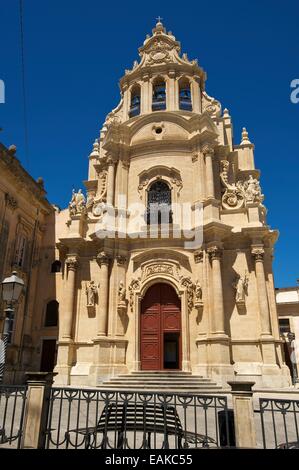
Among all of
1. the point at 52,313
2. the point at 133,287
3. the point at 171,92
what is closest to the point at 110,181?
the point at 133,287

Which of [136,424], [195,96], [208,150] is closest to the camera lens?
[136,424]

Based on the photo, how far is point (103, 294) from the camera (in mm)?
18734

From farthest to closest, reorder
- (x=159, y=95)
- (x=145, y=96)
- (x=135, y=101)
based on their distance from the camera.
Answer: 1. (x=135, y=101)
2. (x=159, y=95)
3. (x=145, y=96)

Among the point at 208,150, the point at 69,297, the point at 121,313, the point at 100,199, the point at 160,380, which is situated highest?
the point at 208,150

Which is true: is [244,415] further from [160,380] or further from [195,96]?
[195,96]

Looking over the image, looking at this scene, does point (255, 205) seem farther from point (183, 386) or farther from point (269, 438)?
point (269, 438)

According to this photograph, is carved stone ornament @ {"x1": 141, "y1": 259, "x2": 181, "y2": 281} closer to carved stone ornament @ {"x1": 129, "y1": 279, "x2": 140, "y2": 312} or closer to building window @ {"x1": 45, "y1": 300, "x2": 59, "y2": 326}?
carved stone ornament @ {"x1": 129, "y1": 279, "x2": 140, "y2": 312}

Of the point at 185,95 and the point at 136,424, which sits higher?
the point at 185,95

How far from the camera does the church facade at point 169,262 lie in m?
17.4

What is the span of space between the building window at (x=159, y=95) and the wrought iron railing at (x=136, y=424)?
63.1 feet

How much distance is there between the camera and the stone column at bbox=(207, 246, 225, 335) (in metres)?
17.1

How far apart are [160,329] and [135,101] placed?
1645 centimetres

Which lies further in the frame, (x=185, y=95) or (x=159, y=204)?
(x=185, y=95)

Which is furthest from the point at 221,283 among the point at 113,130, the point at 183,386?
the point at 113,130
